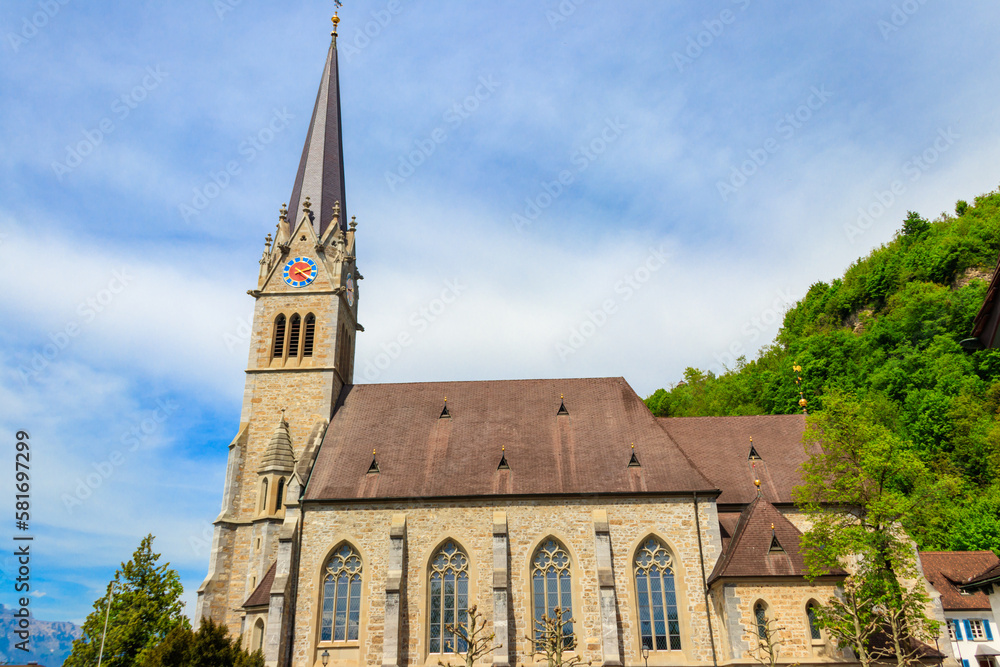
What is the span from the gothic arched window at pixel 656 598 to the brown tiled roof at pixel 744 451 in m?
3.86

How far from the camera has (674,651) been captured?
24.9 meters

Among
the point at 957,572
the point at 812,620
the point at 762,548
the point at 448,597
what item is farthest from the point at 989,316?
the point at 957,572

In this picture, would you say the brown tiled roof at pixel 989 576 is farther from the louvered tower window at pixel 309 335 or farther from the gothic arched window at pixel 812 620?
the louvered tower window at pixel 309 335

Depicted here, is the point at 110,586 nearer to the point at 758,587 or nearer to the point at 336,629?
the point at 336,629

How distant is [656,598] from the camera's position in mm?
25812

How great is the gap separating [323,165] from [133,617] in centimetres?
2302

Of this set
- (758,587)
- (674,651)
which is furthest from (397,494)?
(758,587)

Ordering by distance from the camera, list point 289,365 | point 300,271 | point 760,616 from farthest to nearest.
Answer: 1. point 300,271
2. point 289,365
3. point 760,616

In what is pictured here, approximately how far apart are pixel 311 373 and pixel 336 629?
11.3m

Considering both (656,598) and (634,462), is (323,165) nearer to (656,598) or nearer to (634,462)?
(634,462)

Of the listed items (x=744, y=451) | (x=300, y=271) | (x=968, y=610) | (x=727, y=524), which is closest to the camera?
(x=727, y=524)

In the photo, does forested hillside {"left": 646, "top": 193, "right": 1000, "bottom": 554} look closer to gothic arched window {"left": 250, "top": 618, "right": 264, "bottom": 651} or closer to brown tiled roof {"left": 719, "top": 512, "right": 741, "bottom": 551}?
brown tiled roof {"left": 719, "top": 512, "right": 741, "bottom": 551}

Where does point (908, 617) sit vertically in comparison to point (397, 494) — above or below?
below

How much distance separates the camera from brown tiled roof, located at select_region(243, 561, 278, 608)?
26.5 metres
